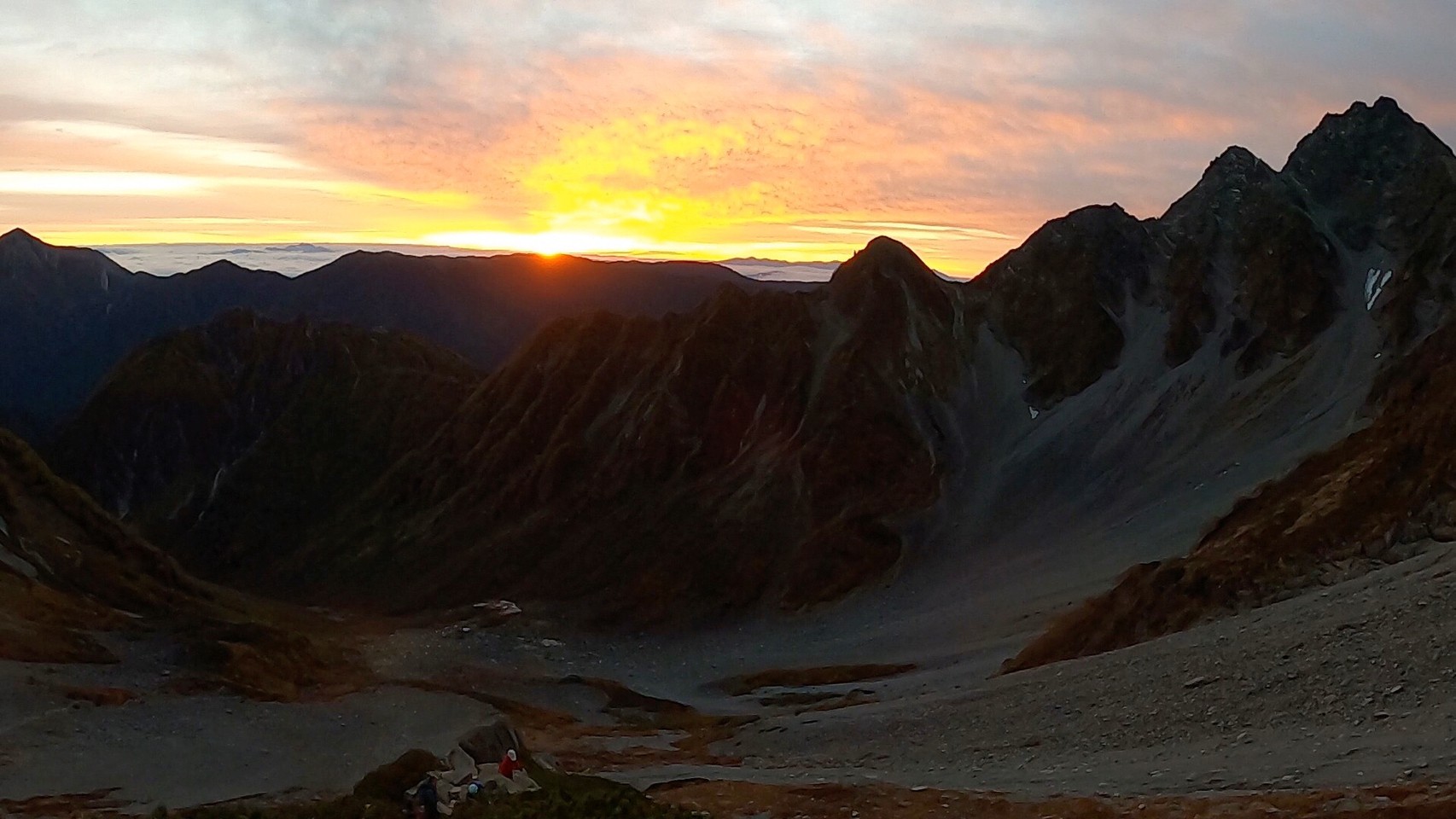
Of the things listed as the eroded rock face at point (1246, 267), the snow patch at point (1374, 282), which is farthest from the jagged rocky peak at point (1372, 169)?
the snow patch at point (1374, 282)

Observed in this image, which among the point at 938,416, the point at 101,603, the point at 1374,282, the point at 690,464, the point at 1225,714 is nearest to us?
the point at 1225,714

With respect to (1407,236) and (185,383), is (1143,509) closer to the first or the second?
(1407,236)

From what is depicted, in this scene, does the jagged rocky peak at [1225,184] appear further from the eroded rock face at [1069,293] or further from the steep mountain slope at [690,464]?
the steep mountain slope at [690,464]

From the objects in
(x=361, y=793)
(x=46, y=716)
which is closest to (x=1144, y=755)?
(x=361, y=793)

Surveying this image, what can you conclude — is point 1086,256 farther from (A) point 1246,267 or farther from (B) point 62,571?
(B) point 62,571

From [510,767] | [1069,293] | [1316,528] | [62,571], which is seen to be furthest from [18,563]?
[1069,293]

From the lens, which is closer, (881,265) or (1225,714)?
(1225,714)

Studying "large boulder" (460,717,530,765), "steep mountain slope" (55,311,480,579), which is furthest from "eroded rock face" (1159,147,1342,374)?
"steep mountain slope" (55,311,480,579)
